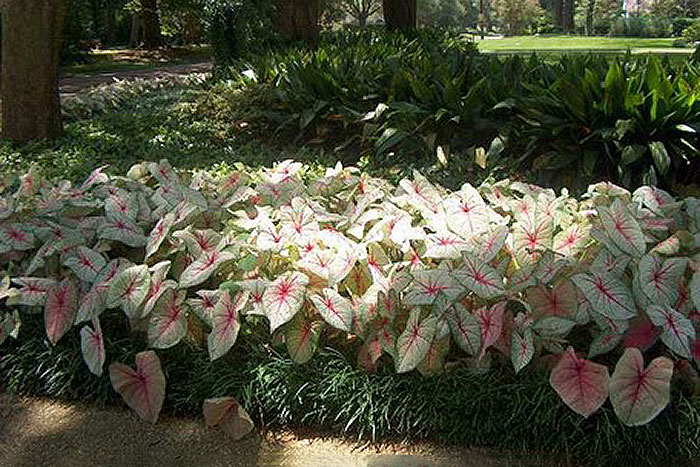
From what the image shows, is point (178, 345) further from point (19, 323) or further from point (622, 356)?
point (622, 356)

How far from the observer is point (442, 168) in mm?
5570

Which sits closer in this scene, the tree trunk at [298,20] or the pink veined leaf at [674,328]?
the pink veined leaf at [674,328]

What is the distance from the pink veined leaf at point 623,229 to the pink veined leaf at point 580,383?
51 centimetres

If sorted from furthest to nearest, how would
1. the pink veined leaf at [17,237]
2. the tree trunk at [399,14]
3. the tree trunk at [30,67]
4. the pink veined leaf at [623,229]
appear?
the tree trunk at [399,14], the tree trunk at [30,67], the pink veined leaf at [17,237], the pink veined leaf at [623,229]

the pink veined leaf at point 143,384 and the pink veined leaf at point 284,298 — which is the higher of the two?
the pink veined leaf at point 284,298

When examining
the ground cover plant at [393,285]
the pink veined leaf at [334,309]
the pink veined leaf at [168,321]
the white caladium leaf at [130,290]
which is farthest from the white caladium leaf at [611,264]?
the white caladium leaf at [130,290]

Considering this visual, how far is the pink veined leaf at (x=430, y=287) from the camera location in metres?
2.69

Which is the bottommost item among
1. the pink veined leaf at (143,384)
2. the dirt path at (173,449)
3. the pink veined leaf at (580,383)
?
the dirt path at (173,449)

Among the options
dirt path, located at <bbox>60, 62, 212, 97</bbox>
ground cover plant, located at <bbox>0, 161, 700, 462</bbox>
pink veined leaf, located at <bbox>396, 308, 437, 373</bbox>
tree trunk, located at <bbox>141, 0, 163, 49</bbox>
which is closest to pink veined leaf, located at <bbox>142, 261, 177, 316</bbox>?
ground cover plant, located at <bbox>0, 161, 700, 462</bbox>

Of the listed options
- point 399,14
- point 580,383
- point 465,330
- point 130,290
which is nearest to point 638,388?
point 580,383

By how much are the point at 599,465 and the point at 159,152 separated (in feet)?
15.7

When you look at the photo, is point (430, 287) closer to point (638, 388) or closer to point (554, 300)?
point (554, 300)

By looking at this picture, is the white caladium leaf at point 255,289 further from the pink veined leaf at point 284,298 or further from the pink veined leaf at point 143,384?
the pink veined leaf at point 143,384

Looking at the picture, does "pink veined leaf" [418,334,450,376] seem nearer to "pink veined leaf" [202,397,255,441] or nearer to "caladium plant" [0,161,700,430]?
"caladium plant" [0,161,700,430]
